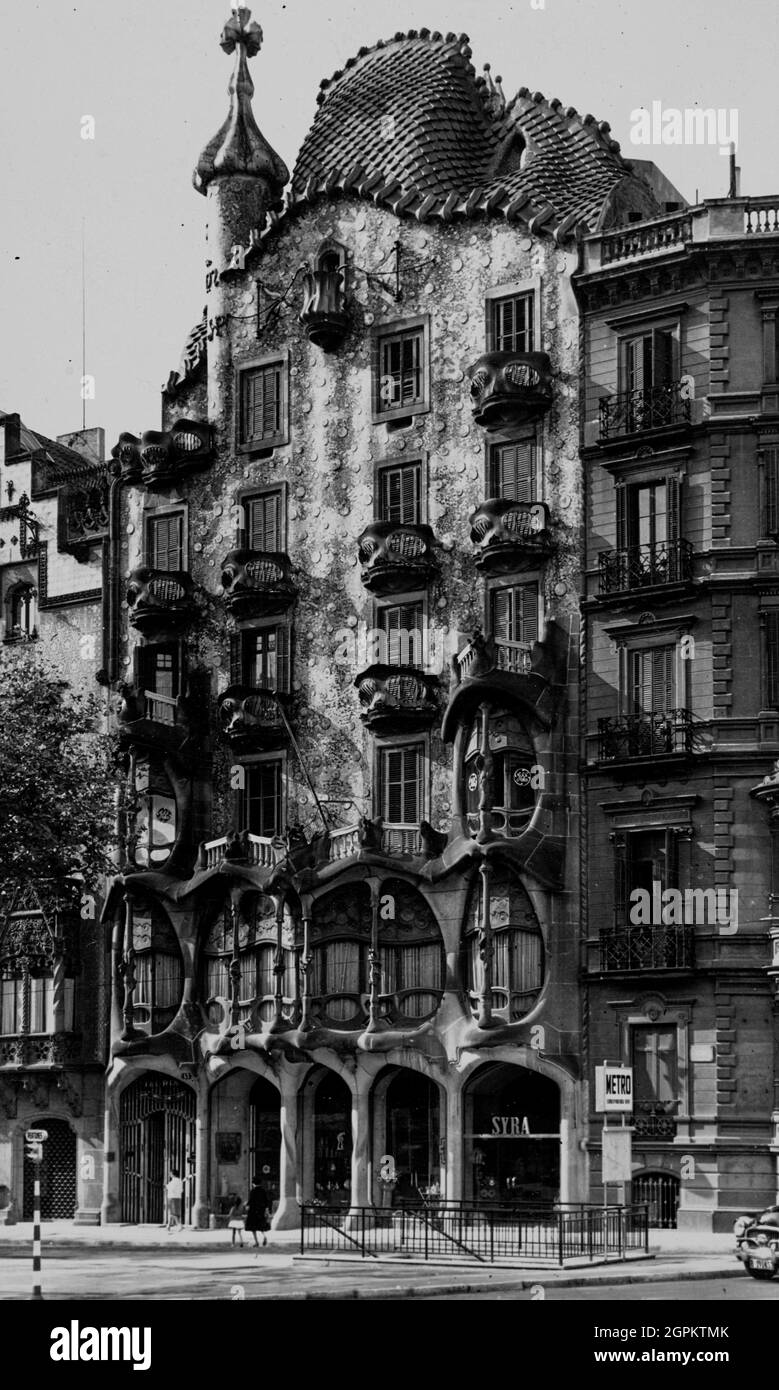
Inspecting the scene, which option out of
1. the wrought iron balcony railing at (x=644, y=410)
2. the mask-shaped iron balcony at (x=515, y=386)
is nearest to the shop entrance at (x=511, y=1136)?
the wrought iron balcony railing at (x=644, y=410)

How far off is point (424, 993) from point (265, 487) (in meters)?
16.3

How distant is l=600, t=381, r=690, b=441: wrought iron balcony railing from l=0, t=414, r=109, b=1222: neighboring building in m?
19.1

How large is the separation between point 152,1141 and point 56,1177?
4514 mm

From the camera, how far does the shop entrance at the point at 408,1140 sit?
66.5m

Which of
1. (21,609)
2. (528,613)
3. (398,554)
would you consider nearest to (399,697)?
(398,554)

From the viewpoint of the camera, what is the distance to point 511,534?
6750cm

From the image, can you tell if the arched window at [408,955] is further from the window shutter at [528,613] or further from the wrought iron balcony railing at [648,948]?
the window shutter at [528,613]

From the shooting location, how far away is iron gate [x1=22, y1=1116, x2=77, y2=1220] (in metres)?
75.3

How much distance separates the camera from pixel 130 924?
7269 cm

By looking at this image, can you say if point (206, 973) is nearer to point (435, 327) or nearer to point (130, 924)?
point (130, 924)

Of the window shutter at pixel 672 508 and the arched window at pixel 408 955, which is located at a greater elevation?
the window shutter at pixel 672 508

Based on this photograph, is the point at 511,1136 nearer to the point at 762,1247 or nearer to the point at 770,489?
the point at 762,1247

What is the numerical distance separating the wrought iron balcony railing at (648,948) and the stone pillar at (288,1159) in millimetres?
9863
